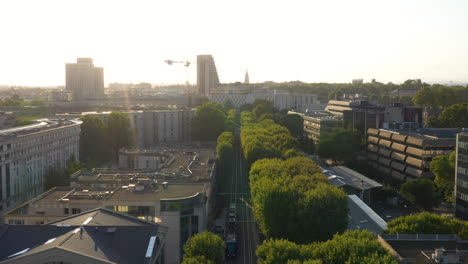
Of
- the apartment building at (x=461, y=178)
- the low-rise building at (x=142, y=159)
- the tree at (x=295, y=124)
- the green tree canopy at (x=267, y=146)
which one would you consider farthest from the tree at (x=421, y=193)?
the tree at (x=295, y=124)

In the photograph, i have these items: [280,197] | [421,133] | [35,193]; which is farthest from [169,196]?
[421,133]

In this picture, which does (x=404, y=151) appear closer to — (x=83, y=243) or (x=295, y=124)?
(x=295, y=124)

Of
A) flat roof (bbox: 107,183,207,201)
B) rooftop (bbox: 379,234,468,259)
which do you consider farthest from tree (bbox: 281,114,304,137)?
rooftop (bbox: 379,234,468,259)

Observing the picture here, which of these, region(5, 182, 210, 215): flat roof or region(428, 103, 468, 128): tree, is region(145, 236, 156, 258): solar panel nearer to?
region(5, 182, 210, 215): flat roof

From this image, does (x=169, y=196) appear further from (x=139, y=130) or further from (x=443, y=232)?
(x=139, y=130)

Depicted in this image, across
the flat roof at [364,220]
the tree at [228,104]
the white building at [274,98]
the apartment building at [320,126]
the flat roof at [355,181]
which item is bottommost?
the flat roof at [364,220]

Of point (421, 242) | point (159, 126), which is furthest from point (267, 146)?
point (421, 242)

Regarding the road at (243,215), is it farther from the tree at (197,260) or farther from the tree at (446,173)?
the tree at (446,173)
